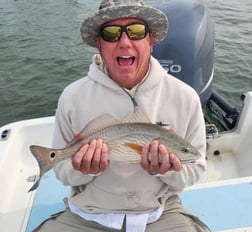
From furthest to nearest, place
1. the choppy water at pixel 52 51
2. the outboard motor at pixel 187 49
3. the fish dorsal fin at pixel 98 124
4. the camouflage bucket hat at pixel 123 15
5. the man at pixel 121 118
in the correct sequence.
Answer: the choppy water at pixel 52 51 → the outboard motor at pixel 187 49 → the man at pixel 121 118 → the camouflage bucket hat at pixel 123 15 → the fish dorsal fin at pixel 98 124

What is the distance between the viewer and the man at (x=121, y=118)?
7.59ft

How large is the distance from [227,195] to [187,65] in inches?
55.1

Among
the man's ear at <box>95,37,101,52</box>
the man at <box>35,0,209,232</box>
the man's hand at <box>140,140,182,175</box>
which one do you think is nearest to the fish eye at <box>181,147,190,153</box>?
the man's hand at <box>140,140,182,175</box>

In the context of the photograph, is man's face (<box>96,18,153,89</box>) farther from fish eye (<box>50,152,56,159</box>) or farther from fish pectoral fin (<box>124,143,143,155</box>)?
fish eye (<box>50,152,56,159</box>)

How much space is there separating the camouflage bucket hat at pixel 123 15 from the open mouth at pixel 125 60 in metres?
0.23

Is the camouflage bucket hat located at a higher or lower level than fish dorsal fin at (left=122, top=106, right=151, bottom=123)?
higher

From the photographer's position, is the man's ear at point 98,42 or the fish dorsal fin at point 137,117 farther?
the man's ear at point 98,42

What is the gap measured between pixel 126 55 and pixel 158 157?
0.62 m

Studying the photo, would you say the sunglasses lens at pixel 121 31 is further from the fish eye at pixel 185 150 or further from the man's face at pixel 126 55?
the fish eye at pixel 185 150

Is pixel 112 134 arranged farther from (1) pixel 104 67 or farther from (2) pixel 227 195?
(2) pixel 227 195

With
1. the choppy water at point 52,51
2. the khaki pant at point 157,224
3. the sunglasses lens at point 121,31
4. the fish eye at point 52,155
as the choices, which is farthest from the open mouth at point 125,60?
the choppy water at point 52,51

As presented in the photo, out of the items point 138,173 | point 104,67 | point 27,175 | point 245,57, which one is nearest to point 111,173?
point 138,173

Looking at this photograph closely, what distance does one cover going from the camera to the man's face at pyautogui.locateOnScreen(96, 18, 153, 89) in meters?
2.22

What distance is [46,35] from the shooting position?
10219 mm
